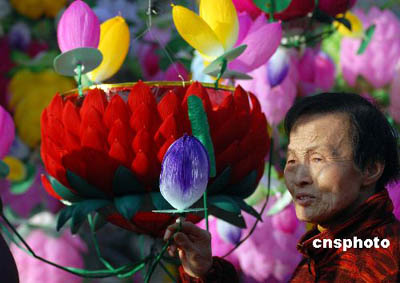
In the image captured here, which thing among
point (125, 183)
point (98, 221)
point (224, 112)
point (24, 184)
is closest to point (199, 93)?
point (224, 112)

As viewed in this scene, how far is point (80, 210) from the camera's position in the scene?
86cm

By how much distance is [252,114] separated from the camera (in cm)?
93

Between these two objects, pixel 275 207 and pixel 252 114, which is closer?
pixel 252 114

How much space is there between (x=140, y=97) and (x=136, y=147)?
0.06m

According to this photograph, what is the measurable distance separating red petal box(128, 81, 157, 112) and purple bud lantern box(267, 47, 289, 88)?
1.48 feet

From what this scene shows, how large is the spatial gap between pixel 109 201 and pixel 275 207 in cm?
43

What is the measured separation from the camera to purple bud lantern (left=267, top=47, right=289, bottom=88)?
1.26 meters

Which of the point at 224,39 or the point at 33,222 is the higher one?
the point at 224,39

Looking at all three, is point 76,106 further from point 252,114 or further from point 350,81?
point 350,81

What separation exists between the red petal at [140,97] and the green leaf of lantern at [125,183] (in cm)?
8

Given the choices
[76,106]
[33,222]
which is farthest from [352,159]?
[33,222]

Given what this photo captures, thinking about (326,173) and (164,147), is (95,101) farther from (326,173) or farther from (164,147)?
(326,173)

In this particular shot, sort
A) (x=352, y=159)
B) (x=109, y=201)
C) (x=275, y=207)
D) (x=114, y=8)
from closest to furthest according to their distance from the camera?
1. (x=352, y=159)
2. (x=109, y=201)
3. (x=275, y=207)
4. (x=114, y=8)

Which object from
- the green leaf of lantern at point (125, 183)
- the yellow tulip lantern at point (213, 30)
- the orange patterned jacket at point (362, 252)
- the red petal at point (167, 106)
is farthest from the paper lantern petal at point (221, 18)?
the orange patterned jacket at point (362, 252)
